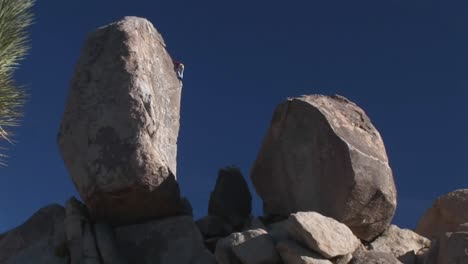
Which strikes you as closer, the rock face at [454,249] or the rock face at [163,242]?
the rock face at [454,249]

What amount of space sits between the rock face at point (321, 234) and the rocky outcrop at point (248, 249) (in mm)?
360

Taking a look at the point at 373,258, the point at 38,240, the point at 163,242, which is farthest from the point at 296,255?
the point at 38,240

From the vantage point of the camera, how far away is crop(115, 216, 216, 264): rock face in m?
10.1

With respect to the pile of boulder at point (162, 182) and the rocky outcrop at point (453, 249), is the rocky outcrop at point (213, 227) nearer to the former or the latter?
the pile of boulder at point (162, 182)

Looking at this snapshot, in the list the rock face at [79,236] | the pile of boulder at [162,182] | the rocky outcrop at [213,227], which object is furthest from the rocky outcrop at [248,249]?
the rock face at [79,236]

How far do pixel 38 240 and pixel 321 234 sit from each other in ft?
16.3

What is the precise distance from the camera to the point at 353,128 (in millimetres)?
11062

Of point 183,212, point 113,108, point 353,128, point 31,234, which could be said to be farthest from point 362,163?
point 31,234

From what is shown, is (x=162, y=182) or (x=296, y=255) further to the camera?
(x=162, y=182)

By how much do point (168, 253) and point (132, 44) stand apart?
11.1 ft

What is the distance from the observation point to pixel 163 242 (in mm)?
10367

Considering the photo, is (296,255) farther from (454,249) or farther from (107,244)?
(107,244)

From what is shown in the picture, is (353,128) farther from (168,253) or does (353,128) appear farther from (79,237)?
(79,237)

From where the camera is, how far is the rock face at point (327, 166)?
33.9 ft
